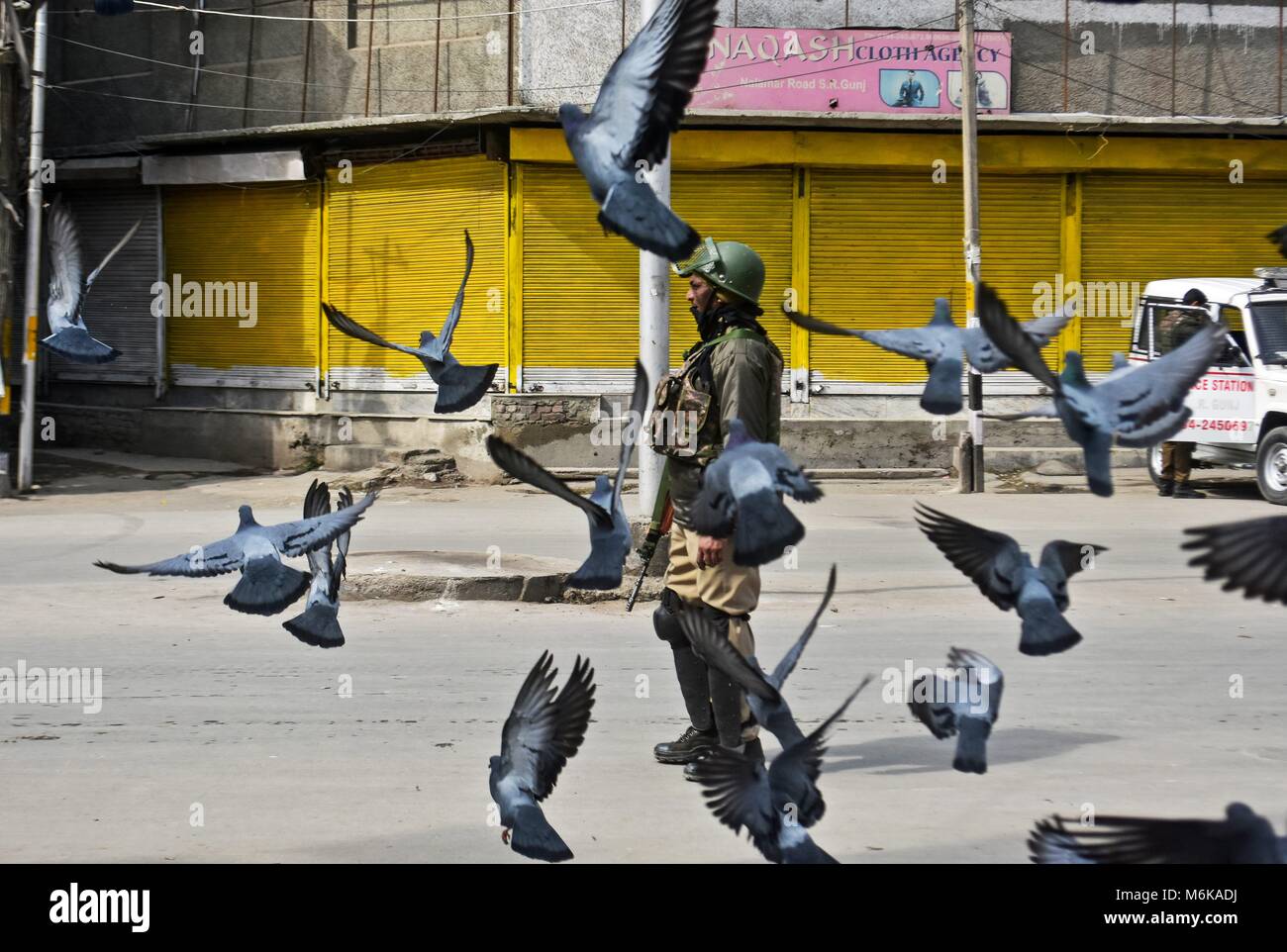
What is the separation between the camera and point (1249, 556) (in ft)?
8.42

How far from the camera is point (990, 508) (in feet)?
48.7

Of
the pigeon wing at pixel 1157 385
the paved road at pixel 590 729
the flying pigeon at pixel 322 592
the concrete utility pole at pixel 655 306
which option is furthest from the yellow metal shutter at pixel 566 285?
the pigeon wing at pixel 1157 385

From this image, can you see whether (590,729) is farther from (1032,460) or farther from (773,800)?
(1032,460)

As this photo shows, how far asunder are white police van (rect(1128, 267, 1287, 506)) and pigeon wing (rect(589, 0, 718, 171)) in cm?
1226

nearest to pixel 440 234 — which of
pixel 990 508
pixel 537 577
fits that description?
pixel 990 508

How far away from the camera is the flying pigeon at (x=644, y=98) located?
301 centimetres

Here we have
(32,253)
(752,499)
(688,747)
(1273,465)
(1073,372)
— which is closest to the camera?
(1073,372)

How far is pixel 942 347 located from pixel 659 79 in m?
0.75

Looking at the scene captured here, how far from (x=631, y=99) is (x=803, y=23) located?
52.2 ft

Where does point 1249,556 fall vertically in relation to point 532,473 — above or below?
below

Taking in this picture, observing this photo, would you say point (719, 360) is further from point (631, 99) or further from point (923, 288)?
point (923, 288)

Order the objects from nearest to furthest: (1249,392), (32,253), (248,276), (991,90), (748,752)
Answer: (748,752), (1249,392), (32,253), (991,90), (248,276)

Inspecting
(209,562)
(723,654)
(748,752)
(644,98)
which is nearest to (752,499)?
(723,654)
